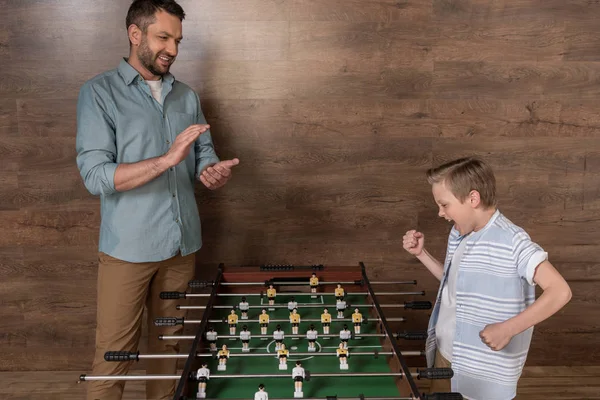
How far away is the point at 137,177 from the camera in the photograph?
2029 millimetres

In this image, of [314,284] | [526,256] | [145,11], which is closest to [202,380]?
[314,284]

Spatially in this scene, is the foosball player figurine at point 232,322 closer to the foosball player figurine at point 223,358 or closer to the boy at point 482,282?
the foosball player figurine at point 223,358

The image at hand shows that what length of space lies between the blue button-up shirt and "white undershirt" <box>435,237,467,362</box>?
1.14m

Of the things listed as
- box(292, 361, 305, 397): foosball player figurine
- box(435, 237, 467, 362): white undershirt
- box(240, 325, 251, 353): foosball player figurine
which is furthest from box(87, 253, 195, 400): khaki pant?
box(435, 237, 467, 362): white undershirt

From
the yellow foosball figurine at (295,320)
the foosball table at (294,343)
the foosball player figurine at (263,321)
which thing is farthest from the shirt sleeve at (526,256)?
the foosball player figurine at (263,321)

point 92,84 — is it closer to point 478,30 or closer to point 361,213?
point 361,213

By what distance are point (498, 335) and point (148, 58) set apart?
1.73 meters

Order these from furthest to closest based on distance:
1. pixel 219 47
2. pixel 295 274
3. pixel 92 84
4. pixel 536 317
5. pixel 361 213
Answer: pixel 361 213 → pixel 219 47 → pixel 295 274 → pixel 92 84 → pixel 536 317

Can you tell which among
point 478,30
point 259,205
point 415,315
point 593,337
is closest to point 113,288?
point 259,205

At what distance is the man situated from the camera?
209cm

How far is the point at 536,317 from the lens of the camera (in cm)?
151

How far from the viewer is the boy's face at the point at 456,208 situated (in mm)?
1756

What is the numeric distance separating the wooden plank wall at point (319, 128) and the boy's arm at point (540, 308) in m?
1.45

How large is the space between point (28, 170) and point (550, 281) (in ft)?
8.72
